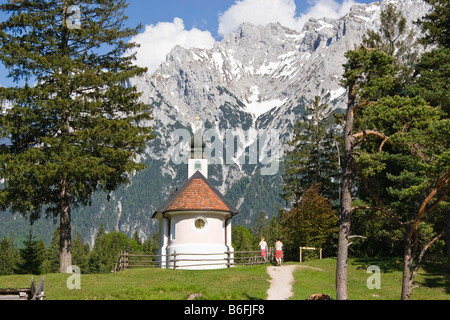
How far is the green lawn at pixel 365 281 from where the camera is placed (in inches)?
901

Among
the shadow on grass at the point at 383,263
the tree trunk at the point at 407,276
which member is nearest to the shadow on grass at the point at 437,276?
the shadow on grass at the point at 383,263

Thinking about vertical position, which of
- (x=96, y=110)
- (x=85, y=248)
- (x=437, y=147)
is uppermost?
(x=96, y=110)

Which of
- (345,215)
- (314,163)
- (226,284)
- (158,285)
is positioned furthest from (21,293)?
(314,163)

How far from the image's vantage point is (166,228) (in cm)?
3597

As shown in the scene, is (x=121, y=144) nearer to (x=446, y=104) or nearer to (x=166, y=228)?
(x=166, y=228)

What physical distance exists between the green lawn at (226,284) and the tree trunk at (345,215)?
10.8 feet

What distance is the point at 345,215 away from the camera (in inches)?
688

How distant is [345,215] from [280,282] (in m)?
8.51

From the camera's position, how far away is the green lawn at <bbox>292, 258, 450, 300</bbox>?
22.9m

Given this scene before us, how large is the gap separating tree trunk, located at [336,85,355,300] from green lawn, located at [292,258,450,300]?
328cm

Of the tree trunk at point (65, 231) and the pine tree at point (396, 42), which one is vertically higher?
the pine tree at point (396, 42)

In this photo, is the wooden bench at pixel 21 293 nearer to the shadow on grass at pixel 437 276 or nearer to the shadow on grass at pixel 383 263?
the shadow on grass at pixel 437 276
